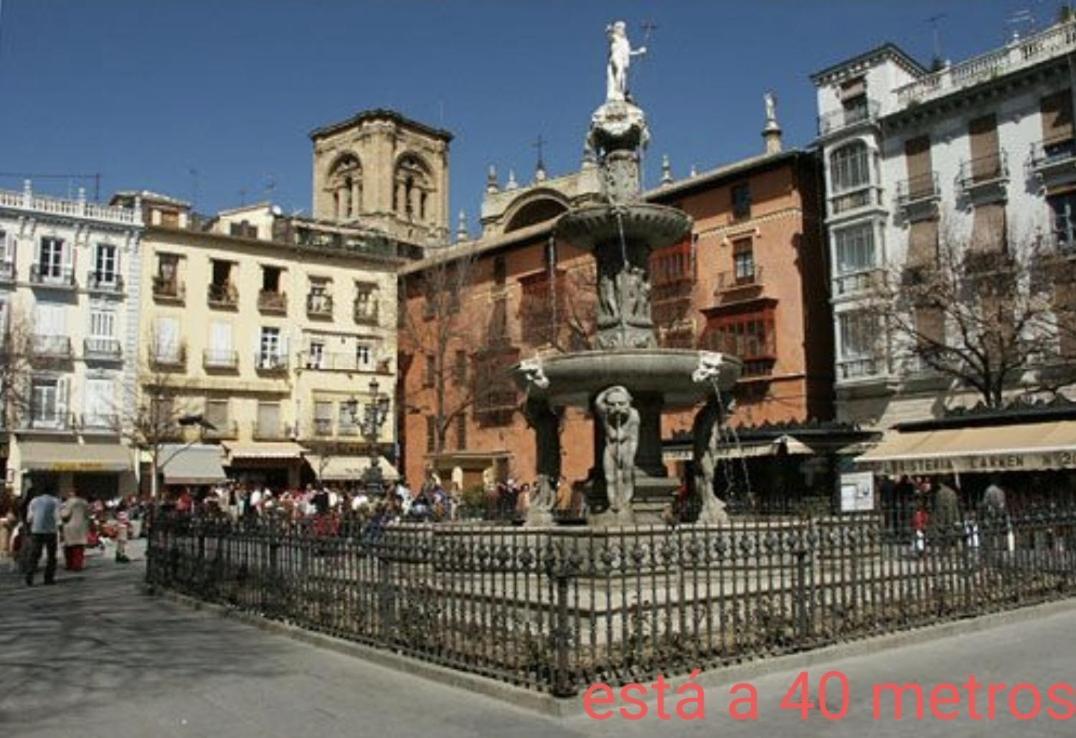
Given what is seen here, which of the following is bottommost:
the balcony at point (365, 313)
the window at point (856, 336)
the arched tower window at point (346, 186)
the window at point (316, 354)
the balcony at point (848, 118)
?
the window at point (856, 336)

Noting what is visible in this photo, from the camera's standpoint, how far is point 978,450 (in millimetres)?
22609

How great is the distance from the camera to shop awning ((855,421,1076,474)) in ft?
69.0

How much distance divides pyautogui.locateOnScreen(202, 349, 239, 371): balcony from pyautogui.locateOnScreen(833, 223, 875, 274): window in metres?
27.8

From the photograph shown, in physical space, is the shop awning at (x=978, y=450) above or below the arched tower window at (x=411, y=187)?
below

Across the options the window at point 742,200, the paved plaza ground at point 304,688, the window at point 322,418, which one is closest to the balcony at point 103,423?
the window at point 322,418

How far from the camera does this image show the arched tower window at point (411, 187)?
73125 millimetres

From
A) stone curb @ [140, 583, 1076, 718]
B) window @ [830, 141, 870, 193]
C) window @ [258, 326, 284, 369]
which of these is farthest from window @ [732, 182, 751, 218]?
stone curb @ [140, 583, 1076, 718]

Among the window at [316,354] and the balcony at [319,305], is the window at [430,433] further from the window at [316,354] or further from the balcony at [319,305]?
the balcony at [319,305]

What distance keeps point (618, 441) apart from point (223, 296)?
40585 mm

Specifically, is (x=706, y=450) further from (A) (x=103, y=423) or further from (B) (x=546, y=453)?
(A) (x=103, y=423)

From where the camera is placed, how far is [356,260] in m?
53.4

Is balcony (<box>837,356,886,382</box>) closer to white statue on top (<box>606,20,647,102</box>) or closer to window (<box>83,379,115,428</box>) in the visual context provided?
white statue on top (<box>606,20,647,102</box>)

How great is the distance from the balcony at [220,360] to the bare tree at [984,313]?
2914cm

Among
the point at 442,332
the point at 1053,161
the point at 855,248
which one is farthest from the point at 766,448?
the point at 442,332
